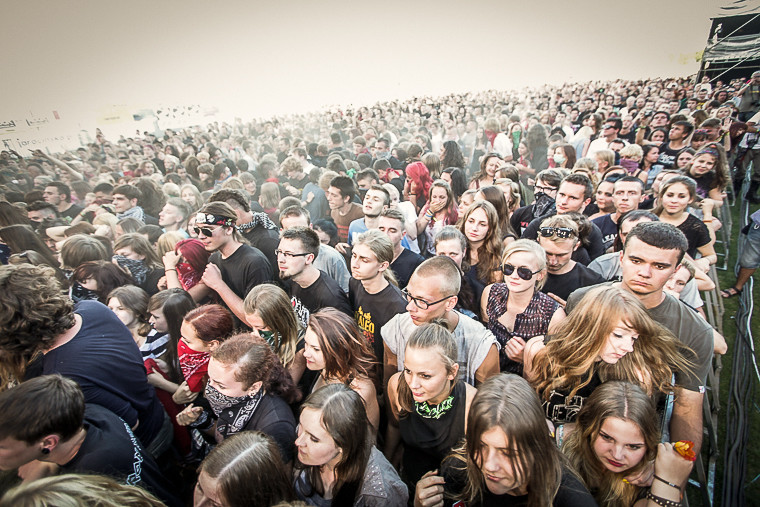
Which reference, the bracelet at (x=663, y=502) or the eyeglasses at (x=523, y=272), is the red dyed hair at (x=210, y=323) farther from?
the bracelet at (x=663, y=502)

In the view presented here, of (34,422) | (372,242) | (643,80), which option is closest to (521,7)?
(643,80)

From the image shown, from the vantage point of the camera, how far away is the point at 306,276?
2551mm

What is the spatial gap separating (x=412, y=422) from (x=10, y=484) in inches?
64.9

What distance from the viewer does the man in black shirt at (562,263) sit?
2385 millimetres

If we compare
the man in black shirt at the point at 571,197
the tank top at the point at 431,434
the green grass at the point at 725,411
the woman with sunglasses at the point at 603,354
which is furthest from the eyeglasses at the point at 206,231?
the green grass at the point at 725,411

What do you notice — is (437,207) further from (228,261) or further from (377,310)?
(228,261)

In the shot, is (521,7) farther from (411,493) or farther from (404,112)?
(411,493)

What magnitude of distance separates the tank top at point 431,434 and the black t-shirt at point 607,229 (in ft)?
8.28

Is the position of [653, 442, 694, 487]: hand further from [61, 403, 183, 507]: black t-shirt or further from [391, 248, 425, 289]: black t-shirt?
[61, 403, 183, 507]: black t-shirt

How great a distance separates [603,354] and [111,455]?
2.16 meters

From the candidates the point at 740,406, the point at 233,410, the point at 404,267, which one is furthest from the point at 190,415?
the point at 740,406

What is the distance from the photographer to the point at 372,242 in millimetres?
2334

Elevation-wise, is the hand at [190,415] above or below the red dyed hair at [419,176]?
below

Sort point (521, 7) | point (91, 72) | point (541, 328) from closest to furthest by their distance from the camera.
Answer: point (541, 328)
point (91, 72)
point (521, 7)
